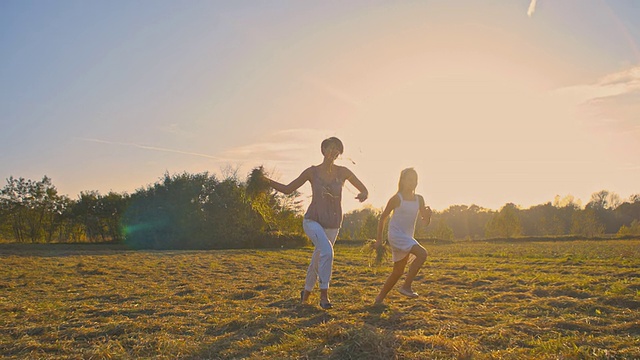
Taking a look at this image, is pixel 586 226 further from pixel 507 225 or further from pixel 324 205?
pixel 324 205

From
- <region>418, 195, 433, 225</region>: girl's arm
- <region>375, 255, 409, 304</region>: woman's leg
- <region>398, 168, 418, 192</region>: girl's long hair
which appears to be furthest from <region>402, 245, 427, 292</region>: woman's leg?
<region>398, 168, 418, 192</region>: girl's long hair

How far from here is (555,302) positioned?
22.0ft

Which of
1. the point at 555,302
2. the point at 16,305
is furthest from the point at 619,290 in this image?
the point at 16,305

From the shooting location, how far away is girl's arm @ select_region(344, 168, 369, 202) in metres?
6.98

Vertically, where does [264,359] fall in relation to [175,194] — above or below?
below

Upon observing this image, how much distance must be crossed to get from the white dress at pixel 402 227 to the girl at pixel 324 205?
594 mm

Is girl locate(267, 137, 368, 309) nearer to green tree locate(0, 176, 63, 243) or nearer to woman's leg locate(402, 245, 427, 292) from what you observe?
woman's leg locate(402, 245, 427, 292)

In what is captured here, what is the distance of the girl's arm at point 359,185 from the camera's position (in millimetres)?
6977

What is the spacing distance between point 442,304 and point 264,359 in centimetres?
385

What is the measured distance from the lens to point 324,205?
6836mm

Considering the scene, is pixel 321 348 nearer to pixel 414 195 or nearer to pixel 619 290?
pixel 414 195

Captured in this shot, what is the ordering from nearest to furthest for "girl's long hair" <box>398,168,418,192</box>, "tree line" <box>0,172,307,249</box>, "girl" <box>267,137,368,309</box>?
"girl" <box>267,137,368,309</box>, "girl's long hair" <box>398,168,418,192</box>, "tree line" <box>0,172,307,249</box>

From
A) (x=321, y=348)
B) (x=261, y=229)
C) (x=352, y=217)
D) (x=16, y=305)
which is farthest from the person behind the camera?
(x=352, y=217)

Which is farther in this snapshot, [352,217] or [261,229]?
[352,217]
